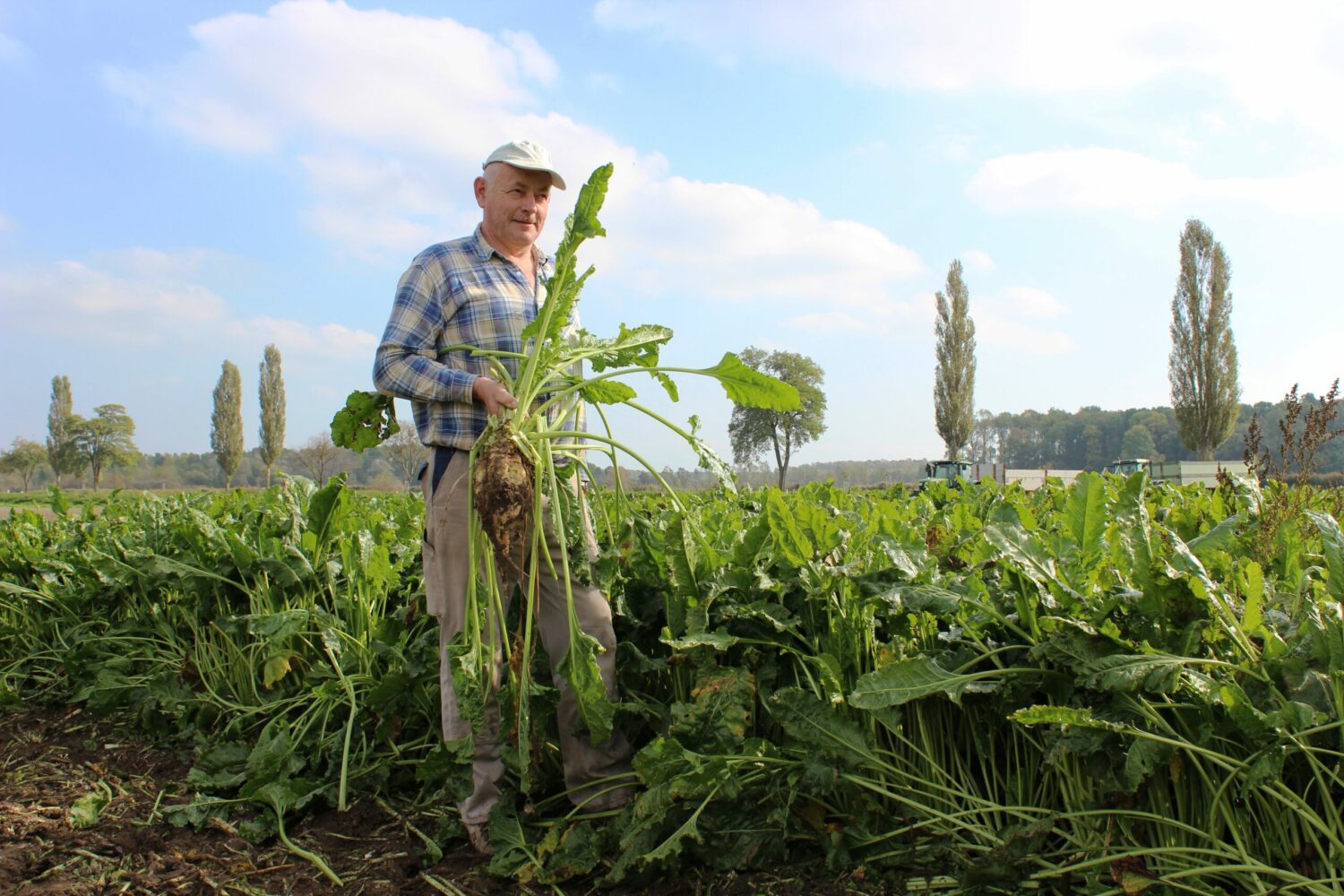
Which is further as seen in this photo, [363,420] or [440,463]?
[363,420]

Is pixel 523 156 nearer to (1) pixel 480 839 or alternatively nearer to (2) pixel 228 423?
(1) pixel 480 839

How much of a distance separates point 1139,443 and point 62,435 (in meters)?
109

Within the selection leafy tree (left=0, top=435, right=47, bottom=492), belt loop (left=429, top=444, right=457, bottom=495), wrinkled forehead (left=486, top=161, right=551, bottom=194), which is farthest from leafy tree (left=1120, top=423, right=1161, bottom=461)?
leafy tree (left=0, top=435, right=47, bottom=492)

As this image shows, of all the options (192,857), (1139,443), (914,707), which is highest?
(1139,443)

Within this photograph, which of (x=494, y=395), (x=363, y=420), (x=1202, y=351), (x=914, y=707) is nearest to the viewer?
(x=914, y=707)

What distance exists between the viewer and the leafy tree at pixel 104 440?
243ft

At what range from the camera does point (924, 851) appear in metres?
2.25

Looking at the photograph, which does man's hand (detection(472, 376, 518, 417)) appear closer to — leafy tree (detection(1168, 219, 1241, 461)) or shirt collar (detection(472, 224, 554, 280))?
shirt collar (detection(472, 224, 554, 280))

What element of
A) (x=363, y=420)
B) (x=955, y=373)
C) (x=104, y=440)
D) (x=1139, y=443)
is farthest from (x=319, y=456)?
(x=1139, y=443)

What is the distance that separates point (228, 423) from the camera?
72938 millimetres

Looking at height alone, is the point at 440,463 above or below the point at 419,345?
below

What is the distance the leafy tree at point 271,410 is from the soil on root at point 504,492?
74.9 m

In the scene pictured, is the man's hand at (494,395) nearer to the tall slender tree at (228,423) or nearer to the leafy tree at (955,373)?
the leafy tree at (955,373)

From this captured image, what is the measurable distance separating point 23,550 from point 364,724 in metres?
3.94
